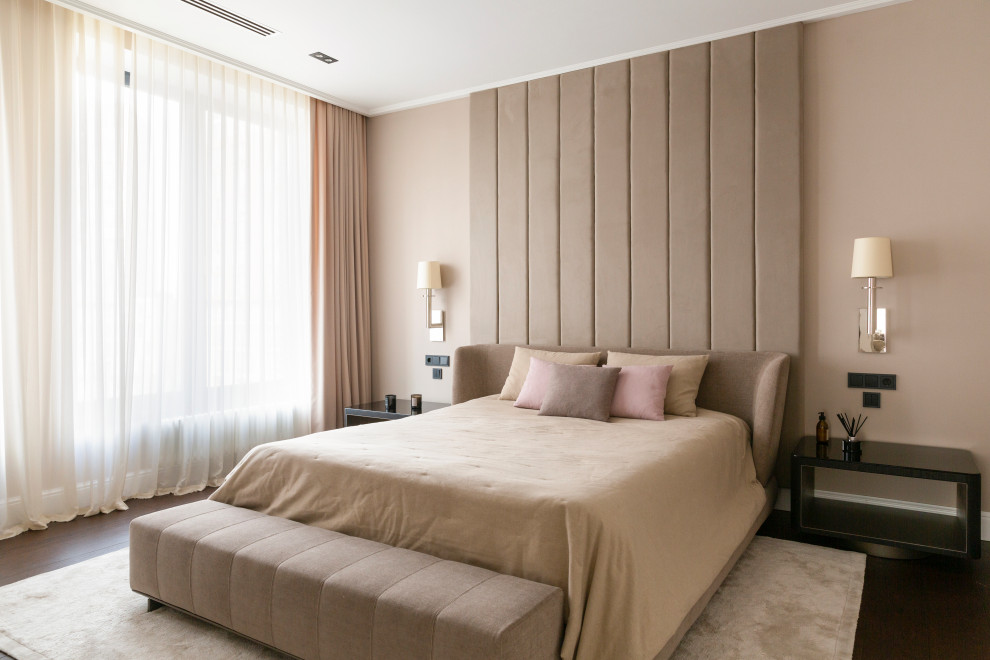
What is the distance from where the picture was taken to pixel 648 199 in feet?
13.5

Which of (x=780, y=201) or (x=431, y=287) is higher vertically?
(x=780, y=201)

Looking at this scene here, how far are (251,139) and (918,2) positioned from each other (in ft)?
13.6

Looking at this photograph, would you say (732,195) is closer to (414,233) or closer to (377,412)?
(414,233)

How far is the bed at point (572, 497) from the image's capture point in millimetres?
1874

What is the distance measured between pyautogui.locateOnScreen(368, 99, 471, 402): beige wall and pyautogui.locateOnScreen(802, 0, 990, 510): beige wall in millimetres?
2455

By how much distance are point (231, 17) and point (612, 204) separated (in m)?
2.52

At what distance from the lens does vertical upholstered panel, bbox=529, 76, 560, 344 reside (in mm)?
4473

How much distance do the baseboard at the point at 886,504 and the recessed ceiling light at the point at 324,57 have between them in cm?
390

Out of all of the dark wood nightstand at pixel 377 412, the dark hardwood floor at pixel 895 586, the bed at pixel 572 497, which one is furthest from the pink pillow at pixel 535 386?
the dark hardwood floor at pixel 895 586

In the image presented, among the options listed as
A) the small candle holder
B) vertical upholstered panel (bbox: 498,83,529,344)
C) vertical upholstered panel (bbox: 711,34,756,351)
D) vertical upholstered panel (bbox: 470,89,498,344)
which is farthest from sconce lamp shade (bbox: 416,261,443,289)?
the small candle holder

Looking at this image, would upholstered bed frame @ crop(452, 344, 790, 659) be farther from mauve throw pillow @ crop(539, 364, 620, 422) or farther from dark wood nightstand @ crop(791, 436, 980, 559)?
mauve throw pillow @ crop(539, 364, 620, 422)

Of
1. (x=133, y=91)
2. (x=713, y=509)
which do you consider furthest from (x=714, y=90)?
(x=133, y=91)

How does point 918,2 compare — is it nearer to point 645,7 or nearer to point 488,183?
point 645,7

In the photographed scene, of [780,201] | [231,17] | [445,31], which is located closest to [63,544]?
[231,17]
